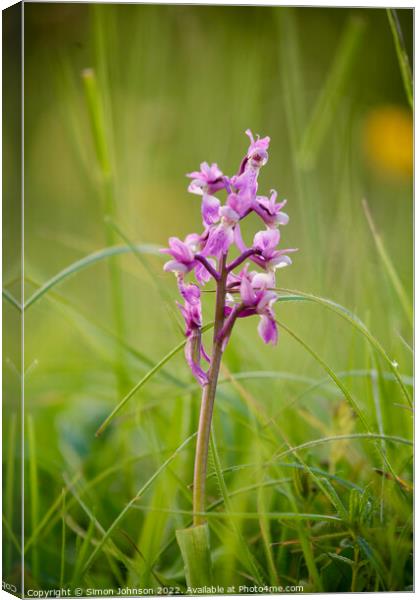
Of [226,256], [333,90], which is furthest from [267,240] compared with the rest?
[333,90]

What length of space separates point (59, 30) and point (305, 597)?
2.30 ft

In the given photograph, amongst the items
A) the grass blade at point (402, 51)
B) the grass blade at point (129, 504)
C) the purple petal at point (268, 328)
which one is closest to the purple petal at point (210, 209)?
the purple petal at point (268, 328)

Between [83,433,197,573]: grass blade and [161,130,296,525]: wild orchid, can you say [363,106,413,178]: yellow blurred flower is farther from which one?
[83,433,197,573]: grass blade

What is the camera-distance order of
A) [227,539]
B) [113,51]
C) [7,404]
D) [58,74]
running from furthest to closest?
[113,51] < [58,74] < [7,404] < [227,539]

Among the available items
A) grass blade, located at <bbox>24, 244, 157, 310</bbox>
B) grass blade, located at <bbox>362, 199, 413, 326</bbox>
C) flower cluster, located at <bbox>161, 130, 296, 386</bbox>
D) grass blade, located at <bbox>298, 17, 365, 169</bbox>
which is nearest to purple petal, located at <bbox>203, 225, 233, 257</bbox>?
flower cluster, located at <bbox>161, 130, 296, 386</bbox>

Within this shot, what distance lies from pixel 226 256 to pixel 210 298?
1.17ft

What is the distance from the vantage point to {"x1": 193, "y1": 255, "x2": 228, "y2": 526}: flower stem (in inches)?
32.2

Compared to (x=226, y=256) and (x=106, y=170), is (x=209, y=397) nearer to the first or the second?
(x=226, y=256)

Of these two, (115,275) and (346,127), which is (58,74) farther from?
(346,127)

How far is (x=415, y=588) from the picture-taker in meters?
0.98

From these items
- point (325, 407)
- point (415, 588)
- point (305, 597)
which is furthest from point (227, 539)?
point (325, 407)

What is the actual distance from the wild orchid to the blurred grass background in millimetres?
148

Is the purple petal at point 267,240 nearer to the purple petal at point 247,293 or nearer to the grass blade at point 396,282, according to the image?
the purple petal at point 247,293

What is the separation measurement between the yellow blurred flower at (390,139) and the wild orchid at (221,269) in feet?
1.34
